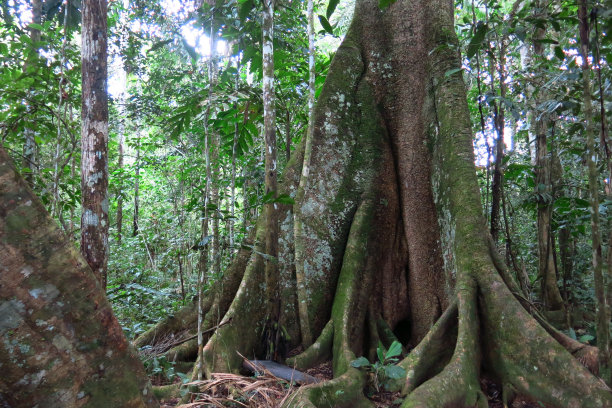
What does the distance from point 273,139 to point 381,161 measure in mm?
1546

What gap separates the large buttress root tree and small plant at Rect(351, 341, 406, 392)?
121 millimetres

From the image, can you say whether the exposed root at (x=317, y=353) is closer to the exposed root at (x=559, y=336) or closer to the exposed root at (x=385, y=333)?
the exposed root at (x=385, y=333)

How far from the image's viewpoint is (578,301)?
5.49 meters

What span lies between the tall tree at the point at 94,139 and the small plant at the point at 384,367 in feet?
8.24

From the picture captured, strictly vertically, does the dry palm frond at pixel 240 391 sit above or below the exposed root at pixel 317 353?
below

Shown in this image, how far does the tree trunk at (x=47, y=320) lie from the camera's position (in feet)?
4.42

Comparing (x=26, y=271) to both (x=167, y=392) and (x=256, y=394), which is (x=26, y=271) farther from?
(x=167, y=392)

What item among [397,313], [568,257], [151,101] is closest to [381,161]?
[397,313]

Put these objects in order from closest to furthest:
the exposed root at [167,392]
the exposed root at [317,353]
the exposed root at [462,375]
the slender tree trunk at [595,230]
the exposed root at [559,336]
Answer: the slender tree trunk at [595,230]
the exposed root at [462,375]
the exposed root at [559,336]
the exposed root at [167,392]
the exposed root at [317,353]

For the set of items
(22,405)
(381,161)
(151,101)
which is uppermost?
(151,101)

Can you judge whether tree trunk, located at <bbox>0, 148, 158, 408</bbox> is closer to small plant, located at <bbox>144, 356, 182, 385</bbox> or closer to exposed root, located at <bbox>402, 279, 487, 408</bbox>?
exposed root, located at <bbox>402, 279, 487, 408</bbox>

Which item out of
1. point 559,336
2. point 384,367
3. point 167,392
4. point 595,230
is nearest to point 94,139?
point 167,392

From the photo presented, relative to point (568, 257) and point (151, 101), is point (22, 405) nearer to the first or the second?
point (568, 257)

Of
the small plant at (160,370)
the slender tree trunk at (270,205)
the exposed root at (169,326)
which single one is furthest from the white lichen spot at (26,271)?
the exposed root at (169,326)
